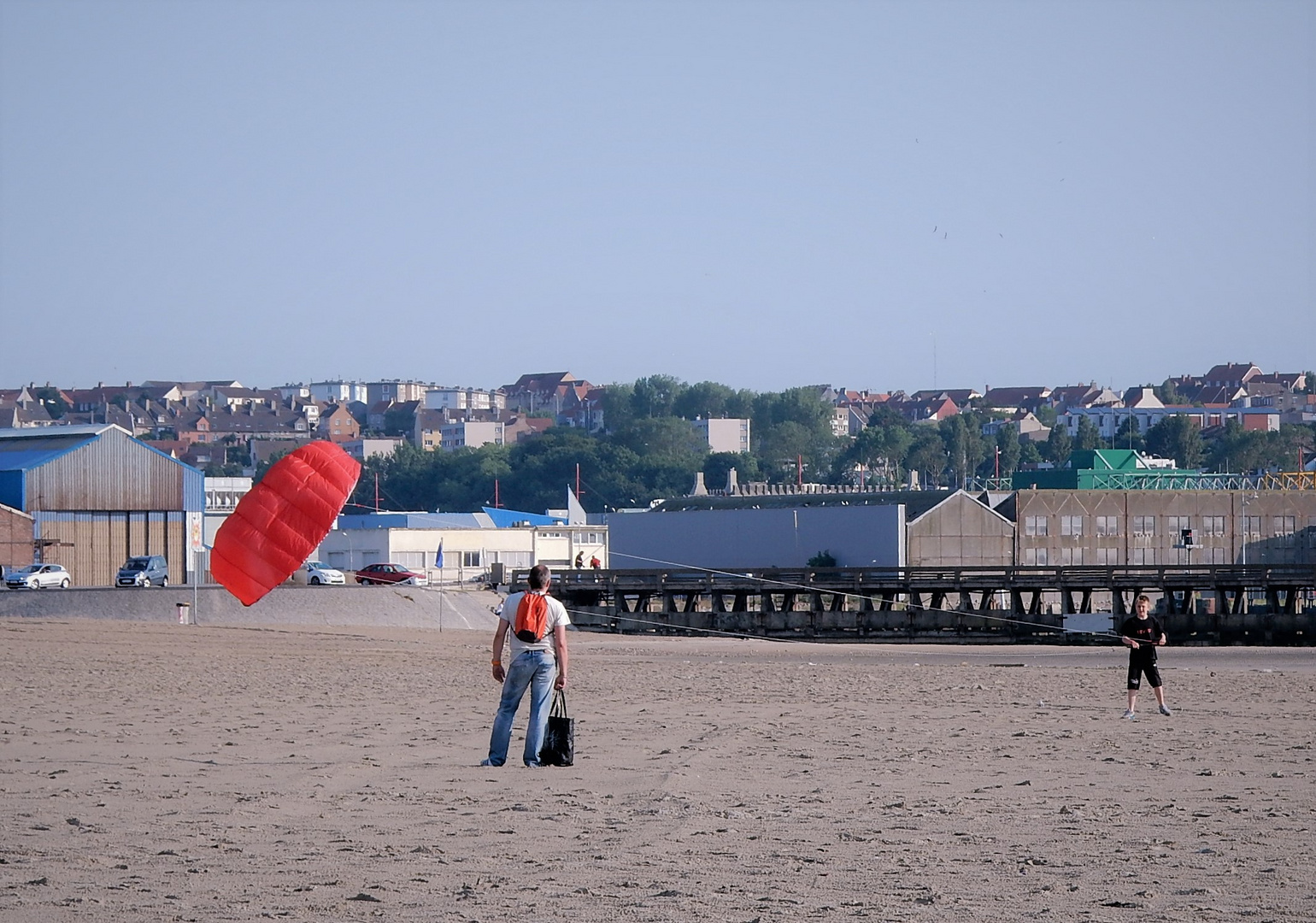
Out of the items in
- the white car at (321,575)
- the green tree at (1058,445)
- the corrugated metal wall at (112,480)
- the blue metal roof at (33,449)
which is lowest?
the white car at (321,575)

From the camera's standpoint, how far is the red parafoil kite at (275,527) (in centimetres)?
2420

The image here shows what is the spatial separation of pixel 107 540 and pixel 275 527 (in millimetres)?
29430

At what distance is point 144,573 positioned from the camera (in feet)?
152

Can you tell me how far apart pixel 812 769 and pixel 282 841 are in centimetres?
405

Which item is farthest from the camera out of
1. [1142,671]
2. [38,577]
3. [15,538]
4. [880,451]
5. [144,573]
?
[880,451]

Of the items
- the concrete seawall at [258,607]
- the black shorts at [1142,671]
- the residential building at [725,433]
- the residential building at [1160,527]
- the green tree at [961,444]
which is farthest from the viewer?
the residential building at [725,433]

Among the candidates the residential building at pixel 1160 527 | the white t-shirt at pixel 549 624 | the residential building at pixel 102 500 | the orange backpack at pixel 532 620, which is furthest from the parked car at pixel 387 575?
the orange backpack at pixel 532 620

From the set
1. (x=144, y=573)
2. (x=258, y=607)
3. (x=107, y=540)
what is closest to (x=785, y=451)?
(x=107, y=540)

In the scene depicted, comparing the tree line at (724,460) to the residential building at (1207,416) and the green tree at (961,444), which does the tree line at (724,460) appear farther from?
the residential building at (1207,416)

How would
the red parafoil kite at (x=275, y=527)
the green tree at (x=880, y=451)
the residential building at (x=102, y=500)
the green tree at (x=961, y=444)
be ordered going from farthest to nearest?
the green tree at (x=961, y=444), the green tree at (x=880, y=451), the residential building at (x=102, y=500), the red parafoil kite at (x=275, y=527)

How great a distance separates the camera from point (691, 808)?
360 inches

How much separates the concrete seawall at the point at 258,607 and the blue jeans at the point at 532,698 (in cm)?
2451

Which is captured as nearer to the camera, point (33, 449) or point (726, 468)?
point (33, 449)

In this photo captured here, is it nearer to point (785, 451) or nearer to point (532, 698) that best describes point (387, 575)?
point (532, 698)
